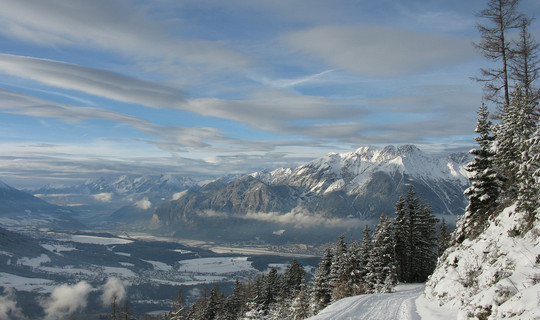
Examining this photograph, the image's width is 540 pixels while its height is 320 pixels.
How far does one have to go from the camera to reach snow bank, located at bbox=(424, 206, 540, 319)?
416 inches

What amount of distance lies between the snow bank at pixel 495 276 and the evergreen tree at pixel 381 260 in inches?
737

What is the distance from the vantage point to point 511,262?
44.6ft

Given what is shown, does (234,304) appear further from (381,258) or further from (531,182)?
(531,182)

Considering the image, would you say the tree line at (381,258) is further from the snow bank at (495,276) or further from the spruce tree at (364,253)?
the snow bank at (495,276)

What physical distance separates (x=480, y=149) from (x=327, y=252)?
3299 centimetres

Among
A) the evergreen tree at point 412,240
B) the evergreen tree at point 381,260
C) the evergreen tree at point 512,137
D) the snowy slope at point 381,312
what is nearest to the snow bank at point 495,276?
the snowy slope at point 381,312

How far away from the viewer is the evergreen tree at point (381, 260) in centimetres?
4230

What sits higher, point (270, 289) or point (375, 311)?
point (375, 311)

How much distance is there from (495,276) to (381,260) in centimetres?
3272

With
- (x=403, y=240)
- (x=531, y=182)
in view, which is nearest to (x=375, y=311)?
(x=531, y=182)

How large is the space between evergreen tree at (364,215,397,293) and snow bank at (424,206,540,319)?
1871cm

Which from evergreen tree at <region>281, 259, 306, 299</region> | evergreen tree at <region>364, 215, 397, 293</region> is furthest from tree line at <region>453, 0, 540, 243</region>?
evergreen tree at <region>281, 259, 306, 299</region>

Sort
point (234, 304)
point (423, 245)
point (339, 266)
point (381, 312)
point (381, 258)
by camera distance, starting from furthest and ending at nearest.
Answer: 1. point (234, 304)
2. point (423, 245)
3. point (339, 266)
4. point (381, 258)
5. point (381, 312)

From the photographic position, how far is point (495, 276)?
13945 millimetres
